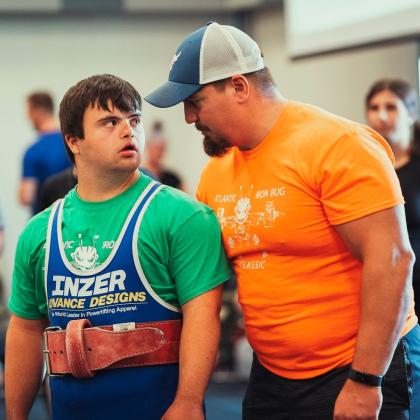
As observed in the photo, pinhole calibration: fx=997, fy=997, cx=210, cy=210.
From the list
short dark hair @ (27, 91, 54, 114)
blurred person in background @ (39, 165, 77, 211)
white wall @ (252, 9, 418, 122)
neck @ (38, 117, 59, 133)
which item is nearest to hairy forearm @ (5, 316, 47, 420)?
blurred person in background @ (39, 165, 77, 211)

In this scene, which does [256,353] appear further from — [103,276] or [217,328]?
[103,276]

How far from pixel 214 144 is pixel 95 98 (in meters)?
0.28

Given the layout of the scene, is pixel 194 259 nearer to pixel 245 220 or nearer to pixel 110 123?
pixel 245 220

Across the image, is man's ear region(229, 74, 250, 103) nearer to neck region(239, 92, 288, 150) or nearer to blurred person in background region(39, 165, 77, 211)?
neck region(239, 92, 288, 150)

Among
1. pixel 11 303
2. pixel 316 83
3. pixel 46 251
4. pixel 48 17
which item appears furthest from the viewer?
pixel 48 17

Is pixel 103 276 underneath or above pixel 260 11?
underneath

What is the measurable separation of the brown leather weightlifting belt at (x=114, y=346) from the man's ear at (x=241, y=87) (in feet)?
1.65

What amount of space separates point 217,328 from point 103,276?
27 cm

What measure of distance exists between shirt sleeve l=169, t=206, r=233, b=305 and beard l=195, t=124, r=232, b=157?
164 millimetres

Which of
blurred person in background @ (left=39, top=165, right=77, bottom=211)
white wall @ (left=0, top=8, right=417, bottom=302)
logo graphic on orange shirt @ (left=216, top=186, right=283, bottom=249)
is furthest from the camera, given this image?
white wall @ (left=0, top=8, right=417, bottom=302)

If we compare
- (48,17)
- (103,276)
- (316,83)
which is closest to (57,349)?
(103,276)

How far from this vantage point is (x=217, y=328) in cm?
214

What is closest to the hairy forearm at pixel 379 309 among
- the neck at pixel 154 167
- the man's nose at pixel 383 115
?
the man's nose at pixel 383 115

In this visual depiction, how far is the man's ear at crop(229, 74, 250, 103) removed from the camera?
2.11m
